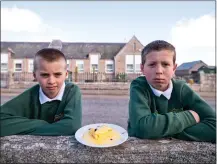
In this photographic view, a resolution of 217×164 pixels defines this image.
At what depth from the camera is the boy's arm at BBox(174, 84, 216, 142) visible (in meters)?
0.95

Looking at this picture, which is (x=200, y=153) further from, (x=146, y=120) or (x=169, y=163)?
(x=146, y=120)

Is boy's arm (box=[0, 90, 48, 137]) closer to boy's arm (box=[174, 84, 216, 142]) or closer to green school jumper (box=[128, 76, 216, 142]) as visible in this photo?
green school jumper (box=[128, 76, 216, 142])

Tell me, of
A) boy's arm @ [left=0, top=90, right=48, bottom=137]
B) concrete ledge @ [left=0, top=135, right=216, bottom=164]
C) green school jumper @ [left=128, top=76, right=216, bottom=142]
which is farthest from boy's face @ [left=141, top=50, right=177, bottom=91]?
boy's arm @ [left=0, top=90, right=48, bottom=137]

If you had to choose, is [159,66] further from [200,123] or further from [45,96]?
[45,96]

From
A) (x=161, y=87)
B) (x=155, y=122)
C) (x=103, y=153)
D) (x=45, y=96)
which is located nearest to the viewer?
(x=103, y=153)

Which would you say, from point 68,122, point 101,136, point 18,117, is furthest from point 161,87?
point 18,117

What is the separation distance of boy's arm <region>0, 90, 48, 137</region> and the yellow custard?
14.1 inches

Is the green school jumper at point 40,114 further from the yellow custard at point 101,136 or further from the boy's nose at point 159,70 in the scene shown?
the boy's nose at point 159,70

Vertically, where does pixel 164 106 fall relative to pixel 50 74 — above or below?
below

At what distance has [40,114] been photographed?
120 cm

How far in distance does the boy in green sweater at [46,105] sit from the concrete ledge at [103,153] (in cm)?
16

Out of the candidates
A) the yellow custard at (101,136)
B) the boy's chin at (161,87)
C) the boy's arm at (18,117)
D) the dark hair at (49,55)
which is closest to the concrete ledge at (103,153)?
the yellow custard at (101,136)

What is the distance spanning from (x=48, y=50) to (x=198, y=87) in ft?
37.5

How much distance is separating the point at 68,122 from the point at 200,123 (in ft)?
2.41
